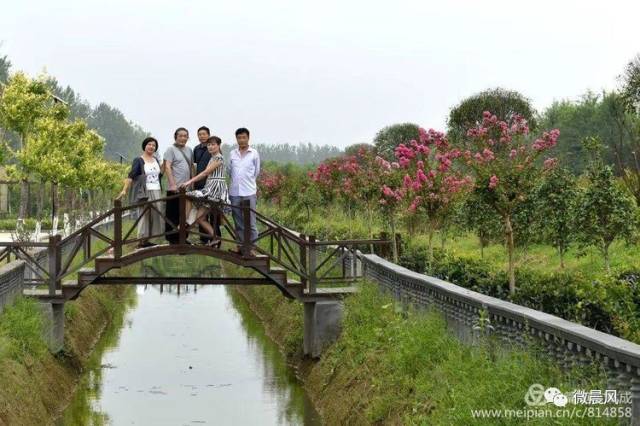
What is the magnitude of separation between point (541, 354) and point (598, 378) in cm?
103

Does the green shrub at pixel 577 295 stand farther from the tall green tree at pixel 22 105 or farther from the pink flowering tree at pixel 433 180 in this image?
the tall green tree at pixel 22 105

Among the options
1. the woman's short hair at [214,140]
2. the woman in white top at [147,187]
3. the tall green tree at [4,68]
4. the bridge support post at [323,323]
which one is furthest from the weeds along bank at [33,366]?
the tall green tree at [4,68]

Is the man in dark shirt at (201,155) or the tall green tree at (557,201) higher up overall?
the man in dark shirt at (201,155)

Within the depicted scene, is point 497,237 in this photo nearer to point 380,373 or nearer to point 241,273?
point 241,273

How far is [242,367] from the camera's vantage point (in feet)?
59.1

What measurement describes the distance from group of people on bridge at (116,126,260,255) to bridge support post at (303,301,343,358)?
187 cm

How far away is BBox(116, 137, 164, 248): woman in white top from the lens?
1554cm

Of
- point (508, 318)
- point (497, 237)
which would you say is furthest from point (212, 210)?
point (497, 237)

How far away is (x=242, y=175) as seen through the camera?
50.4ft

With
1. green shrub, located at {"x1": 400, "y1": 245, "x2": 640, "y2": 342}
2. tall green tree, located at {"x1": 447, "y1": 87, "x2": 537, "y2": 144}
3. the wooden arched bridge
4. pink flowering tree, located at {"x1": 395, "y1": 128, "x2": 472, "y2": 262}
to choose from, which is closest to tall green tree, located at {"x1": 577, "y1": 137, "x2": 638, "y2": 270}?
pink flowering tree, located at {"x1": 395, "y1": 128, "x2": 472, "y2": 262}

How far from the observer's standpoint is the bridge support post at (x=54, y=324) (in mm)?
15581

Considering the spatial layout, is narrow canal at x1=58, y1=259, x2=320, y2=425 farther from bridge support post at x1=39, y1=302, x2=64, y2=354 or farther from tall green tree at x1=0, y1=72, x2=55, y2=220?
tall green tree at x1=0, y1=72, x2=55, y2=220

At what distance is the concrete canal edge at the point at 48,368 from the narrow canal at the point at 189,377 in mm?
267

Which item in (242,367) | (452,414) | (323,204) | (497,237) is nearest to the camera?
(452,414)
